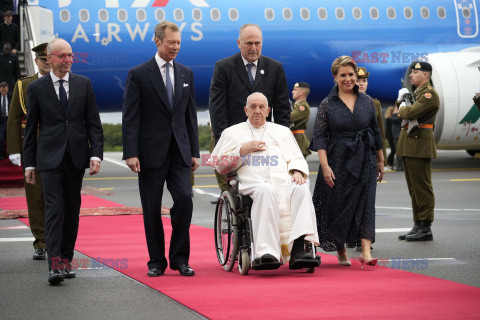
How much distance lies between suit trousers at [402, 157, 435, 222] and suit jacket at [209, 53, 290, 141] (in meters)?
2.00

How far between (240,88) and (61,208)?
167 centimetres

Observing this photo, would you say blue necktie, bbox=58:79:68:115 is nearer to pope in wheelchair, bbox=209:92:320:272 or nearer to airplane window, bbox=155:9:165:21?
pope in wheelchair, bbox=209:92:320:272

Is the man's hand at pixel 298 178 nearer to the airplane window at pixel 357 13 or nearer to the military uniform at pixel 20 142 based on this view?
the military uniform at pixel 20 142

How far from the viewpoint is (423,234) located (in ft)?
27.1

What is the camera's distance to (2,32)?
16.0 meters

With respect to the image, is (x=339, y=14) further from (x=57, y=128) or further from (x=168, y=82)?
(x=57, y=128)

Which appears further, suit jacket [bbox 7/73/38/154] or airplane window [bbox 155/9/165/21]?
airplane window [bbox 155/9/165/21]

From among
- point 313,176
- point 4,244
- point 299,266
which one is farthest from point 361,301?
point 313,176

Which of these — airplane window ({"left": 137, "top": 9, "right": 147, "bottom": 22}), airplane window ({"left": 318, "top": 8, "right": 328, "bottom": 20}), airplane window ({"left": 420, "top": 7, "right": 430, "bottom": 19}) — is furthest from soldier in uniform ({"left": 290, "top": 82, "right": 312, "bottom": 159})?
airplane window ({"left": 420, "top": 7, "right": 430, "bottom": 19})

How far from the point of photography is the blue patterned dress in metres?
6.78

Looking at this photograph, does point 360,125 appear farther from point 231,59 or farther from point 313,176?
point 313,176

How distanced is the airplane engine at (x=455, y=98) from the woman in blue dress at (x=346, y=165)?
9.98m

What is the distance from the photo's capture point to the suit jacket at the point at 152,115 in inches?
248

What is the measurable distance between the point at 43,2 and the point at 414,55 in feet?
25.1
